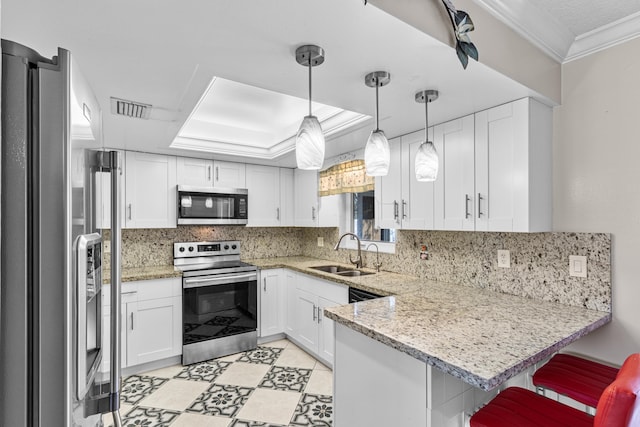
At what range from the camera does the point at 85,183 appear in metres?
0.80

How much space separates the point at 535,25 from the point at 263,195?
2.98 metres

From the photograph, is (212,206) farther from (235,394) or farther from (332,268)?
(235,394)

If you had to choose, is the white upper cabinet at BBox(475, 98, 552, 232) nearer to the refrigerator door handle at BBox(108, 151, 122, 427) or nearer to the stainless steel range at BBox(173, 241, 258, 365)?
the refrigerator door handle at BBox(108, 151, 122, 427)

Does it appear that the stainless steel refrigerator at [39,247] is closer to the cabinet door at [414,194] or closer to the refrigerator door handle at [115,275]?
the refrigerator door handle at [115,275]

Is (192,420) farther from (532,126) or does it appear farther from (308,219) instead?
(532,126)

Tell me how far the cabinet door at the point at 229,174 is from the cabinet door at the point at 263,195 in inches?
2.9

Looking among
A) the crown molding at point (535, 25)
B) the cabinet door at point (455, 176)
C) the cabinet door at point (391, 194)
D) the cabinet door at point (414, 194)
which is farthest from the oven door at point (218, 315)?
the crown molding at point (535, 25)

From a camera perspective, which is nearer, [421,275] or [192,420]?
[192,420]

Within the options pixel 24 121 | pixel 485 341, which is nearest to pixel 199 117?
pixel 24 121

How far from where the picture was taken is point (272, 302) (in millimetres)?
3605

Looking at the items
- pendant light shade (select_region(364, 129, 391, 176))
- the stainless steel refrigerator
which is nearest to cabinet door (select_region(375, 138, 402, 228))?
pendant light shade (select_region(364, 129, 391, 176))

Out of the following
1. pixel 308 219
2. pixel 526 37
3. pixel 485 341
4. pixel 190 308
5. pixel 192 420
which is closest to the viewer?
pixel 485 341

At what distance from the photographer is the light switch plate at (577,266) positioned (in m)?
1.83

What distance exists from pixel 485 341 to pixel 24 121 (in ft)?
5.30
